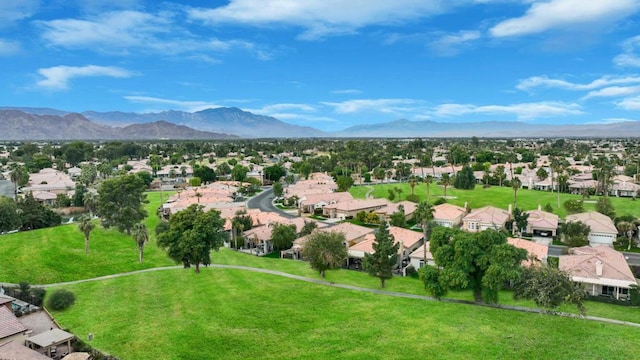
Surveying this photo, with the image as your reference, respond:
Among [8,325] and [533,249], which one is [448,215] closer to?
[533,249]

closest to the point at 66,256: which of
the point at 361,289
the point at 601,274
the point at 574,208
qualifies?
the point at 361,289

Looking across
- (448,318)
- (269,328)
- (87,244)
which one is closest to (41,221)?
(87,244)

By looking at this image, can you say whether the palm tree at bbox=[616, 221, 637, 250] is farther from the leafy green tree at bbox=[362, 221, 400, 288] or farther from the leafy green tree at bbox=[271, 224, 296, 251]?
the leafy green tree at bbox=[271, 224, 296, 251]

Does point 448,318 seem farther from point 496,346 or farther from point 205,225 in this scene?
point 205,225

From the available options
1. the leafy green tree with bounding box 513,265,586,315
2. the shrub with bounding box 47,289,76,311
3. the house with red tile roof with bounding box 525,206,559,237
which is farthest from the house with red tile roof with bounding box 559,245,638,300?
the shrub with bounding box 47,289,76,311

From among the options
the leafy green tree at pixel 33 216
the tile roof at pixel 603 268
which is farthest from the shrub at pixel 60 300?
the tile roof at pixel 603 268
